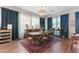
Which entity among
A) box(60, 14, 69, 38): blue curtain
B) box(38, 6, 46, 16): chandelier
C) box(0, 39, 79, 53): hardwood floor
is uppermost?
box(38, 6, 46, 16): chandelier

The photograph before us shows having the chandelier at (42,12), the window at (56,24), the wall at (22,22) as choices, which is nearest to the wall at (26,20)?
the wall at (22,22)

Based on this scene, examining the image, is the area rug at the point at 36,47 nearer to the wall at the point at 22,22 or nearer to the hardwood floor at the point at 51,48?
the hardwood floor at the point at 51,48

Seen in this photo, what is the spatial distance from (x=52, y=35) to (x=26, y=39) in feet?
2.65

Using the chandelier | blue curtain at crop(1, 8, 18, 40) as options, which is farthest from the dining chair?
blue curtain at crop(1, 8, 18, 40)

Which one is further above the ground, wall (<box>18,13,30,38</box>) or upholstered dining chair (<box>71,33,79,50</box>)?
wall (<box>18,13,30,38</box>)

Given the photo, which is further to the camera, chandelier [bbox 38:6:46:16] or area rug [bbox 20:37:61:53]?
area rug [bbox 20:37:61:53]

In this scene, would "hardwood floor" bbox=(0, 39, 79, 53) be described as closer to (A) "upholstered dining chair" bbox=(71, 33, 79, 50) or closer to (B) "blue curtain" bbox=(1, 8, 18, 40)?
→ (A) "upholstered dining chair" bbox=(71, 33, 79, 50)

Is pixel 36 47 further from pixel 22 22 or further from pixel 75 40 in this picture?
pixel 75 40

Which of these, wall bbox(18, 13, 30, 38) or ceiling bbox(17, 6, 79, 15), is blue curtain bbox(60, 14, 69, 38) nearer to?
ceiling bbox(17, 6, 79, 15)

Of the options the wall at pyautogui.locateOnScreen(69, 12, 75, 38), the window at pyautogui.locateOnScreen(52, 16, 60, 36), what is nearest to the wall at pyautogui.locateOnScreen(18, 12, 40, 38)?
the window at pyautogui.locateOnScreen(52, 16, 60, 36)

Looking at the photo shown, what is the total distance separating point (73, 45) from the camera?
3.24 meters

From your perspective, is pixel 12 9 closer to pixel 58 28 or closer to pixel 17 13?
pixel 17 13
